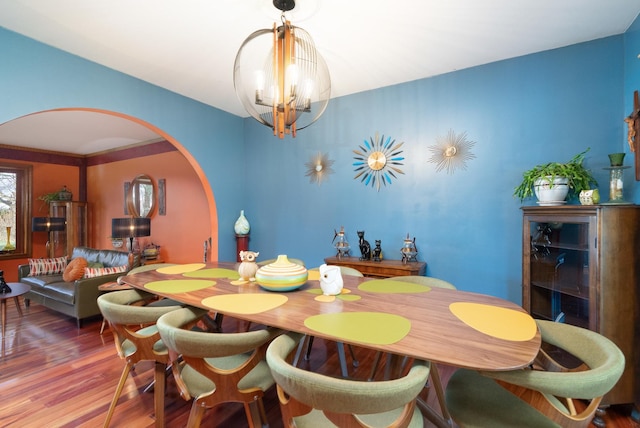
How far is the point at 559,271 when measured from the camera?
7.32ft

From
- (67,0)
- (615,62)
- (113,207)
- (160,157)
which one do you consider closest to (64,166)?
(113,207)

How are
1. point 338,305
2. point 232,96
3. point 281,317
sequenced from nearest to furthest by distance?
point 281,317 → point 338,305 → point 232,96

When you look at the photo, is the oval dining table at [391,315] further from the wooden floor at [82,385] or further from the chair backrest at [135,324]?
the wooden floor at [82,385]

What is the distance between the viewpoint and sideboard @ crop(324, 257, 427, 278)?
2808 mm

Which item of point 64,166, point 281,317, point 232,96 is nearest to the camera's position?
point 281,317

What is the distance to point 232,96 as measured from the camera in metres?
3.57

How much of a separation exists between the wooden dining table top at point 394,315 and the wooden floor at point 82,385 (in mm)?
775

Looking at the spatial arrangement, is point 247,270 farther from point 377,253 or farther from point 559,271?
point 559,271

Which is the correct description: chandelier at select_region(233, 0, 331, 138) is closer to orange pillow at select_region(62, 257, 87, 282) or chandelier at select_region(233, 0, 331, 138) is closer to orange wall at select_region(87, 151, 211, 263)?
orange wall at select_region(87, 151, 211, 263)

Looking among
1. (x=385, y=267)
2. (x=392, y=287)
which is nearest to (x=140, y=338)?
(x=392, y=287)

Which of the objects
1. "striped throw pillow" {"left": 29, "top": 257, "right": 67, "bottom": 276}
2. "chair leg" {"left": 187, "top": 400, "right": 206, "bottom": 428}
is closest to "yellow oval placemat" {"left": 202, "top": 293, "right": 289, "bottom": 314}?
"chair leg" {"left": 187, "top": 400, "right": 206, "bottom": 428}

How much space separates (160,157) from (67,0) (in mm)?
3314

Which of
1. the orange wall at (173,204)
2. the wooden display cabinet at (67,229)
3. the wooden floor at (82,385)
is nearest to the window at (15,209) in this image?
the wooden display cabinet at (67,229)

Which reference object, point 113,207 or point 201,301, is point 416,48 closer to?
point 201,301
